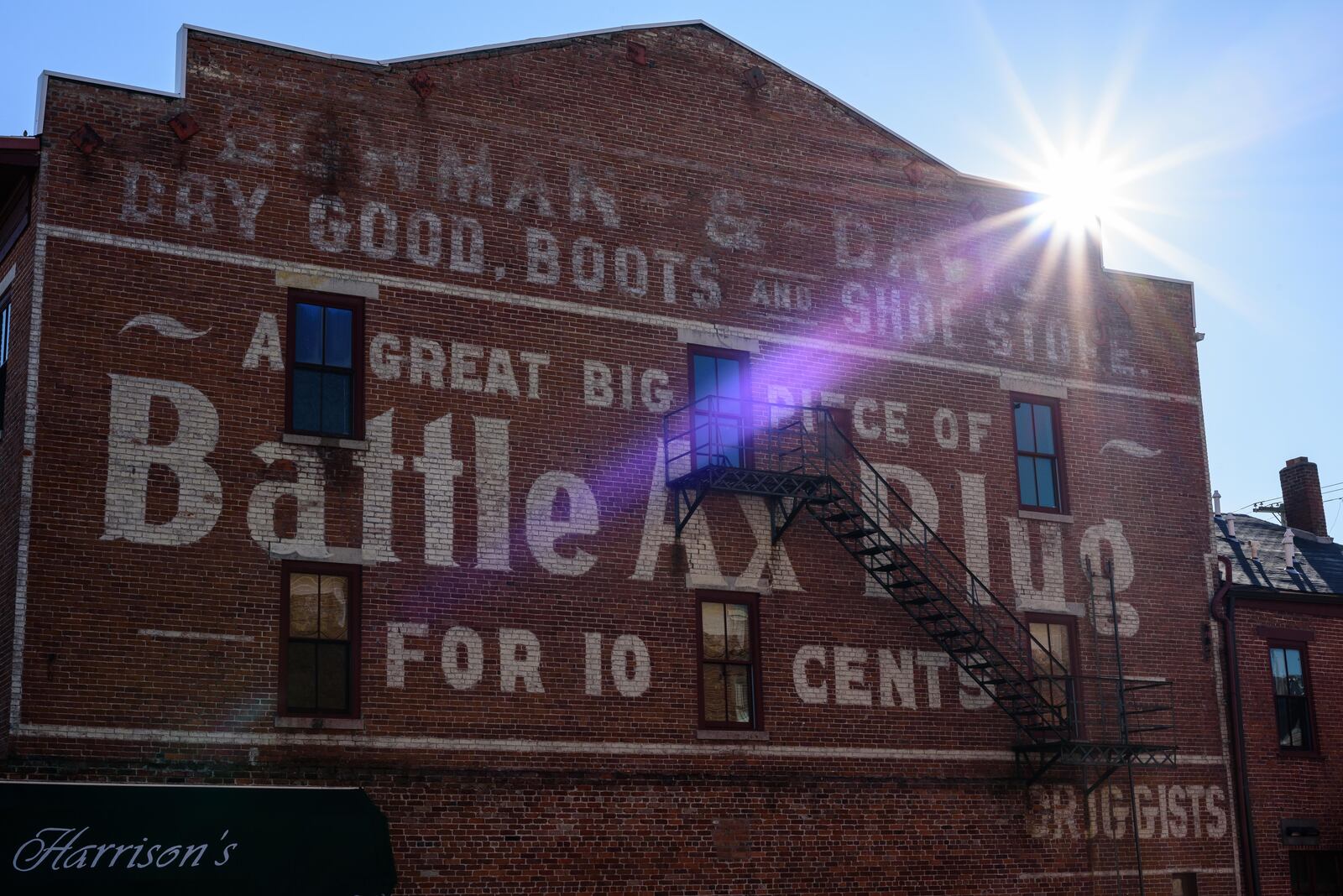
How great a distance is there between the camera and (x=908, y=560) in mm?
23703

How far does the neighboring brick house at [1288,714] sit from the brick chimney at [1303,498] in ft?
10.5

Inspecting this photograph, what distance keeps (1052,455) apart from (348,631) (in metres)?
12.5

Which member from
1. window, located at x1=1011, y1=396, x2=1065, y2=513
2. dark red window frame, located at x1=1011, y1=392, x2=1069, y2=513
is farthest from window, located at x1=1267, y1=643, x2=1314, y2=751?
window, located at x1=1011, y1=396, x2=1065, y2=513

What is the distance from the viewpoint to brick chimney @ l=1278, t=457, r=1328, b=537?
33250 millimetres

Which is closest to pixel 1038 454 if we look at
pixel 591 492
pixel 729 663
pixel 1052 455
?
pixel 1052 455

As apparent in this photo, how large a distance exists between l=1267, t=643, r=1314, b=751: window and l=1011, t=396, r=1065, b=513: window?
514cm

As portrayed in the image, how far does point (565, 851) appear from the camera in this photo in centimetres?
2116

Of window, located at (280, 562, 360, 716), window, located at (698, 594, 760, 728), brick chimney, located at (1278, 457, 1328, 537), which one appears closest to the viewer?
window, located at (280, 562, 360, 716)

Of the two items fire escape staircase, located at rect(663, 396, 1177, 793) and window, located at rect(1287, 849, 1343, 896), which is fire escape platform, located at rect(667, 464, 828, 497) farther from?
window, located at rect(1287, 849, 1343, 896)

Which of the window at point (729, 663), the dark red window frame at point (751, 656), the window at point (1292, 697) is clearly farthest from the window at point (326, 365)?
the window at point (1292, 697)

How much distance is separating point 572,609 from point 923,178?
10.0 m

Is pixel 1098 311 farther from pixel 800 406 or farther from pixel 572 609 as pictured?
pixel 572 609

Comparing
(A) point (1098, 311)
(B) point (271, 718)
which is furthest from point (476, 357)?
(A) point (1098, 311)

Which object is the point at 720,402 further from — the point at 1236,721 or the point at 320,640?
the point at 1236,721
